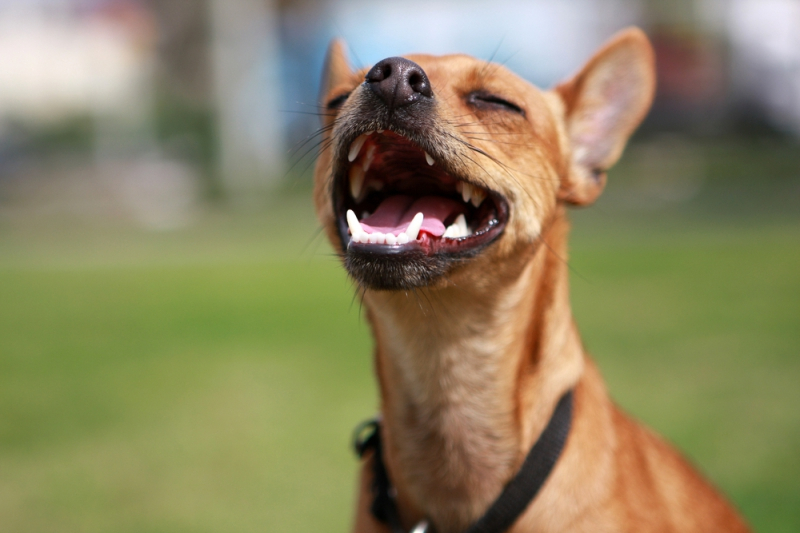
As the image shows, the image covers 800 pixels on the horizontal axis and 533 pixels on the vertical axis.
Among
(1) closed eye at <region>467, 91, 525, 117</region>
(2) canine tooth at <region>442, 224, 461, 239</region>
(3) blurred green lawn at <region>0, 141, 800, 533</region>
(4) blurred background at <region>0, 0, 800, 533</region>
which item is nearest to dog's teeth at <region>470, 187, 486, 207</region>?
(2) canine tooth at <region>442, 224, 461, 239</region>

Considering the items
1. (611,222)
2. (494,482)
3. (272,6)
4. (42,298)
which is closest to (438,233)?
(494,482)

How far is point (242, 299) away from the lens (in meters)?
8.80

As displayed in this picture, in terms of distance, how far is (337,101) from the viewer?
2826 millimetres

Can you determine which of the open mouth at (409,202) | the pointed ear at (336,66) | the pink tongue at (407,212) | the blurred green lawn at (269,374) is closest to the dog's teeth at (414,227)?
the open mouth at (409,202)

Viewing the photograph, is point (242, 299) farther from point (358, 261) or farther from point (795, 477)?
point (358, 261)

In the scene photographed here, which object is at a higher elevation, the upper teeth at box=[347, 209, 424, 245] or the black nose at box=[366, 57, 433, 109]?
the black nose at box=[366, 57, 433, 109]

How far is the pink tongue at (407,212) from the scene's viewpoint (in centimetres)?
245

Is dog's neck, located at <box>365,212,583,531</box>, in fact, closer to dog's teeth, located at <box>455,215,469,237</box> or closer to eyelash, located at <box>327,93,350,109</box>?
dog's teeth, located at <box>455,215,469,237</box>

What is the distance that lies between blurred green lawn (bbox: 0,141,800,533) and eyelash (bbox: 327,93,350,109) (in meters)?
0.57

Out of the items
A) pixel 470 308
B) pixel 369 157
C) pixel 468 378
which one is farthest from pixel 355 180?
pixel 468 378

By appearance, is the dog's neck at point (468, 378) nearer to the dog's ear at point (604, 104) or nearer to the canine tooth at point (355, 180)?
the canine tooth at point (355, 180)

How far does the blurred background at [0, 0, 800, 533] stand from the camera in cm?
471

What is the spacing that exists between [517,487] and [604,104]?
163 cm

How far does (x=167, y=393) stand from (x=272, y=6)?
1399cm
